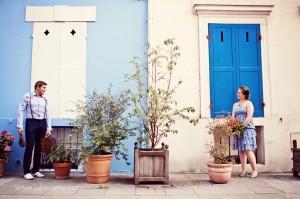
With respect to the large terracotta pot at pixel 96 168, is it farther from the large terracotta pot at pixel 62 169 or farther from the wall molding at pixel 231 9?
the wall molding at pixel 231 9

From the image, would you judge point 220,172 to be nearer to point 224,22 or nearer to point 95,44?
point 224,22

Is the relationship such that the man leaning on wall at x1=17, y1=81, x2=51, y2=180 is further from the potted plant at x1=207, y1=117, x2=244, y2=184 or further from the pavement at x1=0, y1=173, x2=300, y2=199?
the potted plant at x1=207, y1=117, x2=244, y2=184

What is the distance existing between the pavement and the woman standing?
0.40 metres

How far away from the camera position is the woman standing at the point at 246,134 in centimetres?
604

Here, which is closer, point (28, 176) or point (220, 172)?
point (220, 172)

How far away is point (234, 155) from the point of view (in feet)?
23.8

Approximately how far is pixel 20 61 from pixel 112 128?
10.1 ft

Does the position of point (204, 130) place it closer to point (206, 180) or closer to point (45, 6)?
point (206, 180)

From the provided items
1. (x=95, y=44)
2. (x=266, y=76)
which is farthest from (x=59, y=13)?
(x=266, y=76)

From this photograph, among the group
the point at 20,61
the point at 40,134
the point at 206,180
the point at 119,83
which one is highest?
the point at 20,61

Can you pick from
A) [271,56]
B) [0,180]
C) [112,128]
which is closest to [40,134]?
[0,180]

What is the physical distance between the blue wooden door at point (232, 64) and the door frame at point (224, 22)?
0.10 m

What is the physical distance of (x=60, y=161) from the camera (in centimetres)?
603

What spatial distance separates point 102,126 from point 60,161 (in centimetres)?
123
